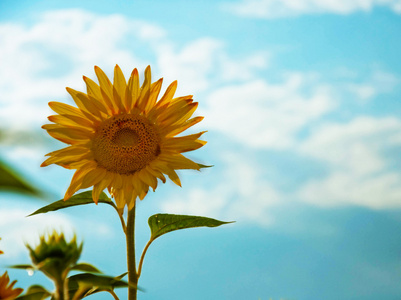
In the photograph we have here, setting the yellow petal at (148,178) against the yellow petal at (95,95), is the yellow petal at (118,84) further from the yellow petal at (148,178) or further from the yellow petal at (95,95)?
the yellow petal at (148,178)

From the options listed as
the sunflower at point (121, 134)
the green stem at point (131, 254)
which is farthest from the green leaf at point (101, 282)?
the sunflower at point (121, 134)

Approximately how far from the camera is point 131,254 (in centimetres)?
133

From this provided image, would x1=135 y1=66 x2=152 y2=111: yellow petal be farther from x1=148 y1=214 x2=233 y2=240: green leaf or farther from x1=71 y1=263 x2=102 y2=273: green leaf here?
x1=71 y1=263 x2=102 y2=273: green leaf

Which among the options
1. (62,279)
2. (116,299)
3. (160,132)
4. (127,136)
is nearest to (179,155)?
(160,132)

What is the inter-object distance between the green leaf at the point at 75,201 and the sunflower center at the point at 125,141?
0.11 m

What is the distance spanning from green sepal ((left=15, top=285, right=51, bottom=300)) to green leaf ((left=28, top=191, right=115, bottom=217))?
36 centimetres

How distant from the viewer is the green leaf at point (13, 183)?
0.32m

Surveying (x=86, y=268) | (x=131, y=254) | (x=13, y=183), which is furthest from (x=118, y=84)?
(x=13, y=183)

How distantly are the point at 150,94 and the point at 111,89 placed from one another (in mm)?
127

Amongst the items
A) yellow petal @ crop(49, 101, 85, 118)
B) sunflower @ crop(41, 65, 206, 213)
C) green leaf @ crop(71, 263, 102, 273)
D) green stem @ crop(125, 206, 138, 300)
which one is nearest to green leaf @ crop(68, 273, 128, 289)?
green leaf @ crop(71, 263, 102, 273)

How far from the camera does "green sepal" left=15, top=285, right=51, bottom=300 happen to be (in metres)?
0.95

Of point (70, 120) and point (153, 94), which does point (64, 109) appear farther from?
point (153, 94)

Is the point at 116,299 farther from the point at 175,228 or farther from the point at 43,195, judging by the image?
the point at 43,195

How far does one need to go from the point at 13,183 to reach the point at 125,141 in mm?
1242
